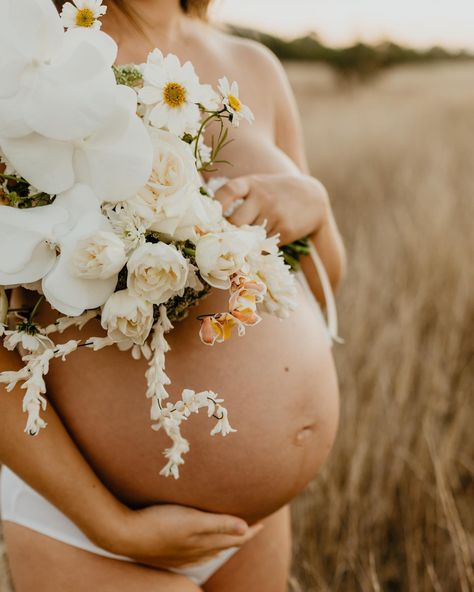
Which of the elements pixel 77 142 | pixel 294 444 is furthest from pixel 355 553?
pixel 77 142

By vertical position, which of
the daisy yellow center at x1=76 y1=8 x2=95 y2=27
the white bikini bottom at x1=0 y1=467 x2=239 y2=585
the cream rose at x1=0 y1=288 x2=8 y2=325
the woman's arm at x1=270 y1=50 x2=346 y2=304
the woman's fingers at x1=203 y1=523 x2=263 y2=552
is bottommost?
the white bikini bottom at x1=0 y1=467 x2=239 y2=585

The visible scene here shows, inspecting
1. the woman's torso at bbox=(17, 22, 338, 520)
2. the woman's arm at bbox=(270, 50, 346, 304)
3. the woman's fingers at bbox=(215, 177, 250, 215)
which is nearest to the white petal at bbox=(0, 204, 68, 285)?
the woman's torso at bbox=(17, 22, 338, 520)

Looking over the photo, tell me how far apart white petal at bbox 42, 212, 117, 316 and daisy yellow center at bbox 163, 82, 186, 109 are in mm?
174

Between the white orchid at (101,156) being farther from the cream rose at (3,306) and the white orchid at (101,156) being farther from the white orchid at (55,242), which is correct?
the cream rose at (3,306)

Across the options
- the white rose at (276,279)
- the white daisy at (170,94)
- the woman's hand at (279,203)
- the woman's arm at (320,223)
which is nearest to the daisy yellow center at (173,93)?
the white daisy at (170,94)

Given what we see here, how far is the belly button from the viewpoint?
130 centimetres

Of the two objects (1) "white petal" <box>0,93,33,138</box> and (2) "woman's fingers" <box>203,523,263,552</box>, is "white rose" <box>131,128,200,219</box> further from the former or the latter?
(2) "woman's fingers" <box>203,523,263,552</box>

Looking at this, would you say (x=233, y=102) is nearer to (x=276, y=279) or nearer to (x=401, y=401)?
(x=276, y=279)

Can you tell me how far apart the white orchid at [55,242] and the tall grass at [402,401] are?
112 centimetres

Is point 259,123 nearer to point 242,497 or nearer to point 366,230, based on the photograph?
point 242,497

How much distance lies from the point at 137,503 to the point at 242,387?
1.03 ft

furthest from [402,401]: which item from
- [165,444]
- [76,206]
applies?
[76,206]

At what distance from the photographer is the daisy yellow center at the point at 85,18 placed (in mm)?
809

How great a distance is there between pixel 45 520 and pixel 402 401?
1820 millimetres
